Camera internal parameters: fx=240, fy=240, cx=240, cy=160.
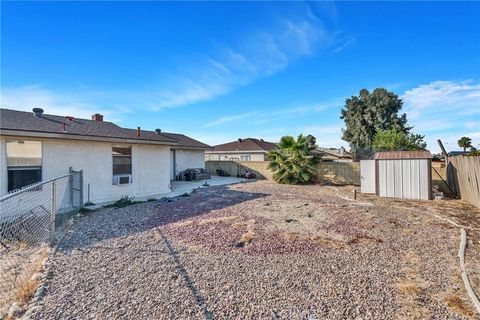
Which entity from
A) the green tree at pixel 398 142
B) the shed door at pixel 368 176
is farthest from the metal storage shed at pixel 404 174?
the green tree at pixel 398 142

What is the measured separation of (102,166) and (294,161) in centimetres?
1120

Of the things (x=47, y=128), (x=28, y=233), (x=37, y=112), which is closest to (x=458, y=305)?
(x=28, y=233)

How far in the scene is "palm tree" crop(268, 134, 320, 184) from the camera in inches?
627

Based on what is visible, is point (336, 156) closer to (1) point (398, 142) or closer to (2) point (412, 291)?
(1) point (398, 142)

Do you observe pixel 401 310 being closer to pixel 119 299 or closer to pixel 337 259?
pixel 337 259

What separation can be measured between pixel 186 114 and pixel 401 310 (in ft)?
63.9

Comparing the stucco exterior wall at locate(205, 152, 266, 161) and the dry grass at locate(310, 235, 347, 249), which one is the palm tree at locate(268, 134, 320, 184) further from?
the dry grass at locate(310, 235, 347, 249)

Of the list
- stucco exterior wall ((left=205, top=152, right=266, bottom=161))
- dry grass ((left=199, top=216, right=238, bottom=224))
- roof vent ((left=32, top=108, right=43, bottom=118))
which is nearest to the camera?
dry grass ((left=199, top=216, right=238, bottom=224))

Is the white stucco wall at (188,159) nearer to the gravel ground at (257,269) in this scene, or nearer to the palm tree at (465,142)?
the gravel ground at (257,269)

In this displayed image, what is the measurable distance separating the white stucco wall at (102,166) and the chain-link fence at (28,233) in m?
0.51

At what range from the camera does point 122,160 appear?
403 inches

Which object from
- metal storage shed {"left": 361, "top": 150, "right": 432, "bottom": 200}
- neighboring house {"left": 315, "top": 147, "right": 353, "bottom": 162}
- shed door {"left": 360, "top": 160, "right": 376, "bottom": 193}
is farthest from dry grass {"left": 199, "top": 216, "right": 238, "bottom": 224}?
neighboring house {"left": 315, "top": 147, "right": 353, "bottom": 162}

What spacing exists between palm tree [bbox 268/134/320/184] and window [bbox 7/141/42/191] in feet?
41.6

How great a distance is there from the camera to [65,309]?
2824 mm
